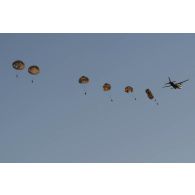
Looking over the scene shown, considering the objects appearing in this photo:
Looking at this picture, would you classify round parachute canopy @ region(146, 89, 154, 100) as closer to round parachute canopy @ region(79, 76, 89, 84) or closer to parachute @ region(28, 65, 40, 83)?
round parachute canopy @ region(79, 76, 89, 84)

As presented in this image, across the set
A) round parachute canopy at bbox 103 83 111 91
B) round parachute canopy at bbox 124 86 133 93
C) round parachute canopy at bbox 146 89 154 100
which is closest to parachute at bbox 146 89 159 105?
round parachute canopy at bbox 146 89 154 100

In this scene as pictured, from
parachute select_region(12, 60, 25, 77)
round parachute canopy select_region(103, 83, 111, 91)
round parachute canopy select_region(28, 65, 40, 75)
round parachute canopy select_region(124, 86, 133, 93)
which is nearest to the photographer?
parachute select_region(12, 60, 25, 77)

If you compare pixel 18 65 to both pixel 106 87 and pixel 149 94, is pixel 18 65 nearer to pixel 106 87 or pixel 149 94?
pixel 106 87

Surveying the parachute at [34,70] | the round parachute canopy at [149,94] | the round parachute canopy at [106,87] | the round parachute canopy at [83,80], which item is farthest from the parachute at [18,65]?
the round parachute canopy at [149,94]

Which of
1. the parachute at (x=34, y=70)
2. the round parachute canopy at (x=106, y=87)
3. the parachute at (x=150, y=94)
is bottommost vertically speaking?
the parachute at (x=150, y=94)

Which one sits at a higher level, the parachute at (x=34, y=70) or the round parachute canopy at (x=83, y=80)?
the parachute at (x=34, y=70)

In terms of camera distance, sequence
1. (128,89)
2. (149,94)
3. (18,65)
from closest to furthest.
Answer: (18,65) → (149,94) → (128,89)

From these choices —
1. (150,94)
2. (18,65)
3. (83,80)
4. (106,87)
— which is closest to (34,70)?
(18,65)

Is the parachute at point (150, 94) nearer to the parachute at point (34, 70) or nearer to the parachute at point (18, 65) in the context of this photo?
the parachute at point (34, 70)

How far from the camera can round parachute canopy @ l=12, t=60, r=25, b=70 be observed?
2736 inches

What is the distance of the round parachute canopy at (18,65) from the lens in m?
69.5

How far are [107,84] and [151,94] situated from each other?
5707 mm

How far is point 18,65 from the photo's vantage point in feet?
228

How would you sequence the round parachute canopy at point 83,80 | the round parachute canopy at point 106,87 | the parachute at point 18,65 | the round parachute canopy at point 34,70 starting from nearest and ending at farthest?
the parachute at point 18,65, the round parachute canopy at point 34,70, the round parachute canopy at point 83,80, the round parachute canopy at point 106,87
